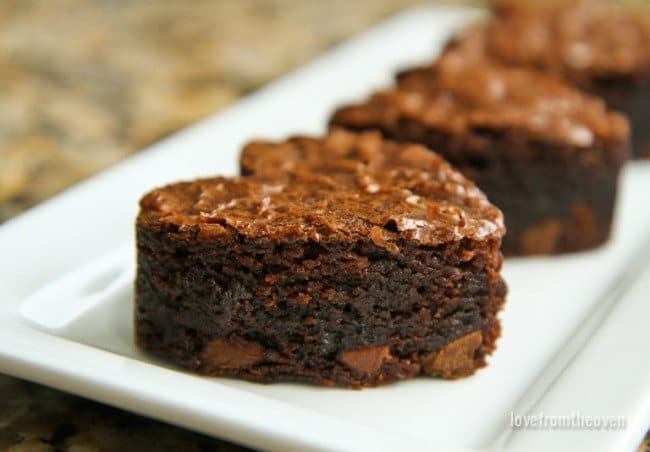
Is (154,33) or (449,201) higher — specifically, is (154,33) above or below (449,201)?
below

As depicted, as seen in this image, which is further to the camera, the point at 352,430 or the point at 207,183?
the point at 207,183

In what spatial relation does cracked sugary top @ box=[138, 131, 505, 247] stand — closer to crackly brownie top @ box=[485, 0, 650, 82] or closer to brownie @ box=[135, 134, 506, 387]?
brownie @ box=[135, 134, 506, 387]

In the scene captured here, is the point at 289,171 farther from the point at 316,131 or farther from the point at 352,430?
the point at 316,131

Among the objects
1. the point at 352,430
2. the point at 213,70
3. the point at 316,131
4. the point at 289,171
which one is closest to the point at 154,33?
the point at 213,70

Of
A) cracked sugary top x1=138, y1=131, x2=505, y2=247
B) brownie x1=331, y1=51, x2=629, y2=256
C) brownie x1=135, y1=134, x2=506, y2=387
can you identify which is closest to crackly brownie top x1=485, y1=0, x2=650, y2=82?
brownie x1=331, y1=51, x2=629, y2=256

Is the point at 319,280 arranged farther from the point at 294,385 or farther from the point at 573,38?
the point at 573,38

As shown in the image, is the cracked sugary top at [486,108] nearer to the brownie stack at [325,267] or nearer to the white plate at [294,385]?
the brownie stack at [325,267]
